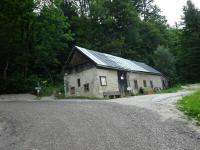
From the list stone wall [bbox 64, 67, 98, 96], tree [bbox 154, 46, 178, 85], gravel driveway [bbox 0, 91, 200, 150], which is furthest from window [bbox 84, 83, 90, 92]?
tree [bbox 154, 46, 178, 85]

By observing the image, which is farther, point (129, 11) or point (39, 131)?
point (129, 11)

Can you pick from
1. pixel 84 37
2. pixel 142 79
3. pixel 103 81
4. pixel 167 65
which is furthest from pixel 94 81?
pixel 84 37

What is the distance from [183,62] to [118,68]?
62.0ft

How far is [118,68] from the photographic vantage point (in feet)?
111

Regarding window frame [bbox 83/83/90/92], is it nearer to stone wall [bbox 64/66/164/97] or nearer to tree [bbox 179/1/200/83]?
stone wall [bbox 64/66/164/97]

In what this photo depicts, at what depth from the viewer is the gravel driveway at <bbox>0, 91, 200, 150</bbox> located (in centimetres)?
840

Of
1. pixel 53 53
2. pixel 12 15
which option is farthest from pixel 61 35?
pixel 12 15

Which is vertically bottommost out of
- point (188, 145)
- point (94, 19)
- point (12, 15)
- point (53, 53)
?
point (188, 145)

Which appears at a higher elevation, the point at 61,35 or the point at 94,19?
the point at 94,19

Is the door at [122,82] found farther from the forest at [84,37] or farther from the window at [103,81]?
the forest at [84,37]

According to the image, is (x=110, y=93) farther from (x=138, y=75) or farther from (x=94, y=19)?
(x=94, y=19)

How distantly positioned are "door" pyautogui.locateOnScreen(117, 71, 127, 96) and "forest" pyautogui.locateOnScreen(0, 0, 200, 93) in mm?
8345

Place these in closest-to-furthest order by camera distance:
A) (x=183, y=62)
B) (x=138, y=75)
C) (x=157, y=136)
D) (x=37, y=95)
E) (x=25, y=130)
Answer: (x=157, y=136)
(x=25, y=130)
(x=37, y=95)
(x=138, y=75)
(x=183, y=62)

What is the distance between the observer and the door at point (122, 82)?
34812 millimetres
